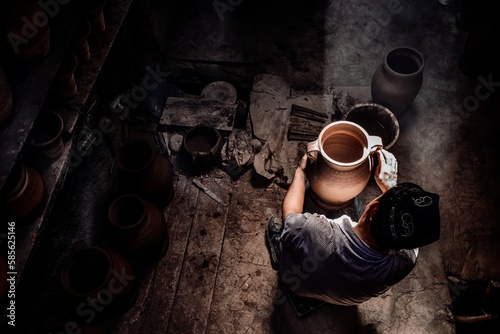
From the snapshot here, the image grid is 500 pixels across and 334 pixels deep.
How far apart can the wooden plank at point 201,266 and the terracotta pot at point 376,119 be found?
70.6 inches

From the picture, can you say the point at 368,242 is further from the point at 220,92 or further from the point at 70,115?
the point at 220,92

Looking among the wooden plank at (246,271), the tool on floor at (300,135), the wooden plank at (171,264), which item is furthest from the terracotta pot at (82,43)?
the tool on floor at (300,135)

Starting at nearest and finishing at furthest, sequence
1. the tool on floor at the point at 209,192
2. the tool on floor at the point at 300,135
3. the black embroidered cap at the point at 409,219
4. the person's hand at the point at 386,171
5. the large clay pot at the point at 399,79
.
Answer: the black embroidered cap at the point at 409,219 < the person's hand at the point at 386,171 < the large clay pot at the point at 399,79 < the tool on floor at the point at 209,192 < the tool on floor at the point at 300,135

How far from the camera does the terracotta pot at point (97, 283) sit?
2.74 m

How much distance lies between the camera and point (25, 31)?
232 cm

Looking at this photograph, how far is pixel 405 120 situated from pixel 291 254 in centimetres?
294

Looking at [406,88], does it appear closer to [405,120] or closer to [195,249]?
[405,120]

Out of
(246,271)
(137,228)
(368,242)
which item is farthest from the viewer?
(246,271)

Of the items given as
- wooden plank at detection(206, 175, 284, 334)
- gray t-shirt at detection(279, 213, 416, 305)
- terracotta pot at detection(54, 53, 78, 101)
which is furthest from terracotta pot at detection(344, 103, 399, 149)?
terracotta pot at detection(54, 53, 78, 101)

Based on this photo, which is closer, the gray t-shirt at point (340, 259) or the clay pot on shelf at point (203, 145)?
the gray t-shirt at point (340, 259)

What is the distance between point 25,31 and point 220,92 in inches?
104

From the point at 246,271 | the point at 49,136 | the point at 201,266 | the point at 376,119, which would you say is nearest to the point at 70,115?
the point at 49,136

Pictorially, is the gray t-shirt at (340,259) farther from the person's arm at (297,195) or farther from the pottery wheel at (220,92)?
the pottery wheel at (220,92)

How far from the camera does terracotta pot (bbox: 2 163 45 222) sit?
2311 millimetres
